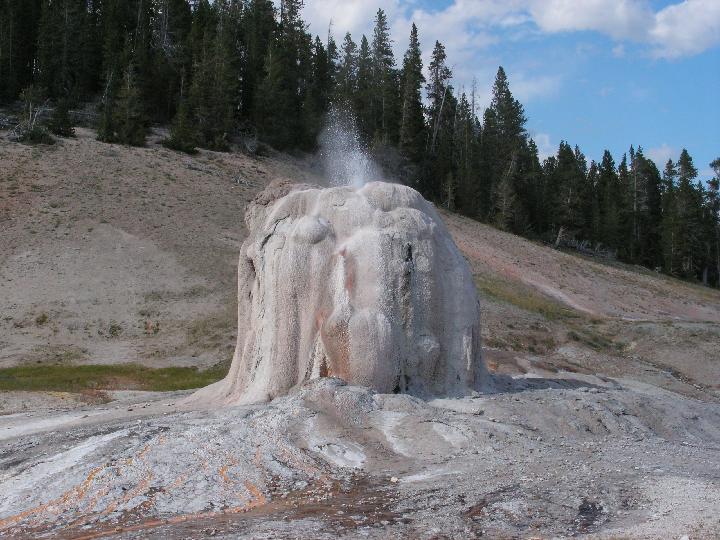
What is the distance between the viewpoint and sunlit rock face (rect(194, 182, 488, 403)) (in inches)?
531

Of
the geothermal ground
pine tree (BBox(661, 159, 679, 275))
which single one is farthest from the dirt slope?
pine tree (BBox(661, 159, 679, 275))

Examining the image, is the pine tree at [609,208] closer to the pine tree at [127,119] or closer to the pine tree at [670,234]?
the pine tree at [670,234]

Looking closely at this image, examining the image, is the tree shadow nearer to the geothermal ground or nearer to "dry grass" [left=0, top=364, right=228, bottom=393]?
the geothermal ground

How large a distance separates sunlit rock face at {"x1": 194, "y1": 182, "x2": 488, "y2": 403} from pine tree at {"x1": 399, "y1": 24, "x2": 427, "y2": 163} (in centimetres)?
5870

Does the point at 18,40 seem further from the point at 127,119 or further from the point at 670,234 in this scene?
the point at 670,234

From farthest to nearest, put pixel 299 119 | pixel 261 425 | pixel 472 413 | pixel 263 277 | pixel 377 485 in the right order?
pixel 299 119, pixel 263 277, pixel 472 413, pixel 261 425, pixel 377 485

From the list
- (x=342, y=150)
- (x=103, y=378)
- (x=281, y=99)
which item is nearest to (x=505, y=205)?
(x=342, y=150)

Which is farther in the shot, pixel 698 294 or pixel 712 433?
pixel 698 294

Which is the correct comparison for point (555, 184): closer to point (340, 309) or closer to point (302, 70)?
point (302, 70)

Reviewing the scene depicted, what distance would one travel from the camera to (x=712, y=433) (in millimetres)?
14234

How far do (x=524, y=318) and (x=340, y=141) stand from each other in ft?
145

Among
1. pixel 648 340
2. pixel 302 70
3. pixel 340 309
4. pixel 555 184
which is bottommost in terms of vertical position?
pixel 648 340

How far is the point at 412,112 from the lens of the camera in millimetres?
73938

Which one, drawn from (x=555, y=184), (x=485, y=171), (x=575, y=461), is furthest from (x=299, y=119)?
(x=575, y=461)
